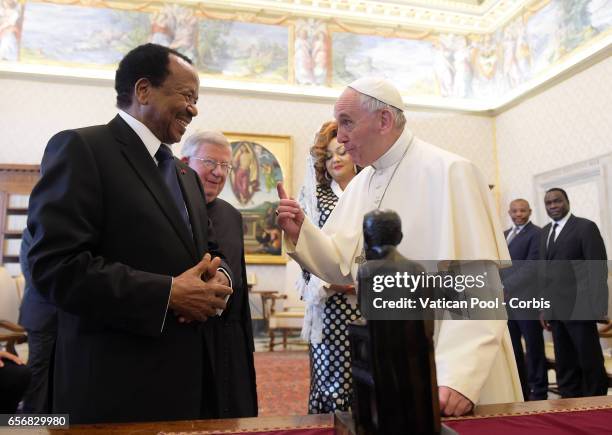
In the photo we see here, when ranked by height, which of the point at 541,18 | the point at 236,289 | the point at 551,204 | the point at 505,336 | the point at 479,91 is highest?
the point at 541,18

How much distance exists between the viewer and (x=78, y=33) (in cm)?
991

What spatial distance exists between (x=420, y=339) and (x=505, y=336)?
0.89 meters

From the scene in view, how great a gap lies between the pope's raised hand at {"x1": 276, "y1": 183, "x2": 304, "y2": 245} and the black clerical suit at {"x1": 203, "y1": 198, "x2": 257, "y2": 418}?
0.47 meters

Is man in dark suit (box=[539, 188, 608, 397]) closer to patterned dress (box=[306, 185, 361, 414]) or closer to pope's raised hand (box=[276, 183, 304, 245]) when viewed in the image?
patterned dress (box=[306, 185, 361, 414])

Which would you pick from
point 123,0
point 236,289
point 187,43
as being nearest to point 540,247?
point 236,289

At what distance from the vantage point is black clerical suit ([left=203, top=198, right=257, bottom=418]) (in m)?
2.12

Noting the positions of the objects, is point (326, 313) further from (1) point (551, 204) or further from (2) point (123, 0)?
(2) point (123, 0)

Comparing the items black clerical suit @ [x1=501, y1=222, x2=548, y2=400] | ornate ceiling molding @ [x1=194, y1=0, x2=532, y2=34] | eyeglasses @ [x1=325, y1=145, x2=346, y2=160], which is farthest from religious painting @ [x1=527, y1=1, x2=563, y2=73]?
eyeglasses @ [x1=325, y1=145, x2=346, y2=160]

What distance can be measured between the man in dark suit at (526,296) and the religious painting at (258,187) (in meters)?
4.83

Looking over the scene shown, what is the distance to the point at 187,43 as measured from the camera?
10.4 metres

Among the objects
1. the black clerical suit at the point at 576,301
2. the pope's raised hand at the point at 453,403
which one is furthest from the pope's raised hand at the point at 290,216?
the black clerical suit at the point at 576,301

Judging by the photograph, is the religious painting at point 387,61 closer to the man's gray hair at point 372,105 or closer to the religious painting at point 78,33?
the religious painting at point 78,33

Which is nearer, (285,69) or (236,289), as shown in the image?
(236,289)

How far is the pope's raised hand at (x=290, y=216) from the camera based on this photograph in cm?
183
